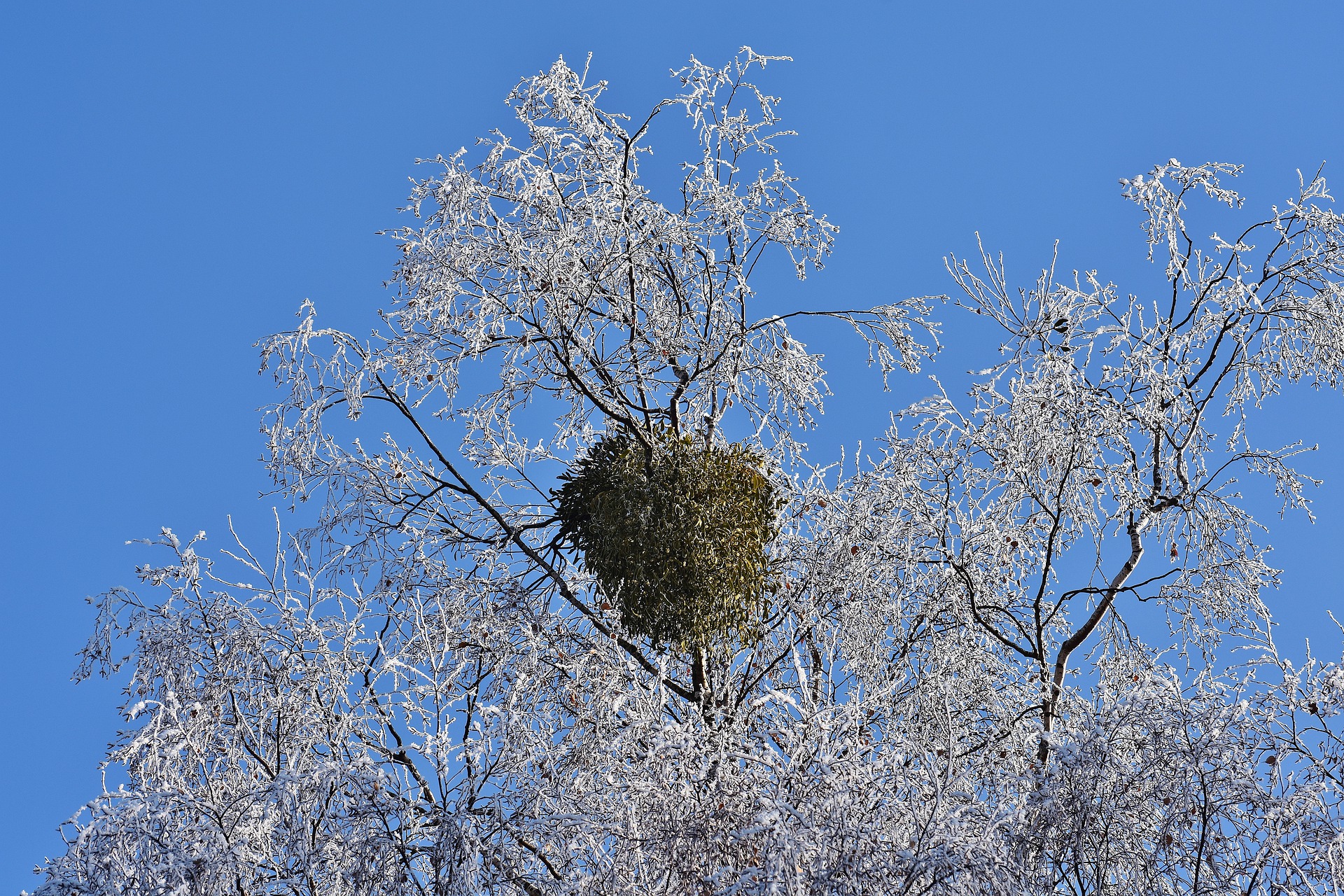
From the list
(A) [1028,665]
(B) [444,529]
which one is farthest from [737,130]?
(A) [1028,665]

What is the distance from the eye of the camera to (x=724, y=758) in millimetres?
5156

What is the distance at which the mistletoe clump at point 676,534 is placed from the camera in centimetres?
700

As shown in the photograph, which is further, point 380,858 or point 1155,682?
point 1155,682

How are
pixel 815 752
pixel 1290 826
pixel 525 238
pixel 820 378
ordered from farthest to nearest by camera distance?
pixel 820 378 → pixel 525 238 → pixel 1290 826 → pixel 815 752

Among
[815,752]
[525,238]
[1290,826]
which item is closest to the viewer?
[815,752]

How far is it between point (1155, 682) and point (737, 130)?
4.37 metres

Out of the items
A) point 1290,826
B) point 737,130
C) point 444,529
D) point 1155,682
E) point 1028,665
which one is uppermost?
point 737,130

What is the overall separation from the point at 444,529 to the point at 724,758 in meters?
3.59

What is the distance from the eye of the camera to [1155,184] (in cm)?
805

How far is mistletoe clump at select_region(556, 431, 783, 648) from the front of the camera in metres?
7.00

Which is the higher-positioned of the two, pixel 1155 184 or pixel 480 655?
pixel 1155 184

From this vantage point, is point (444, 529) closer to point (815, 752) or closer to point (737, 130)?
point (737, 130)

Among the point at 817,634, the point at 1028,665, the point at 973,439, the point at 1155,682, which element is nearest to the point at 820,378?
the point at 973,439

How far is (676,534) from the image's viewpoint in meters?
6.97
